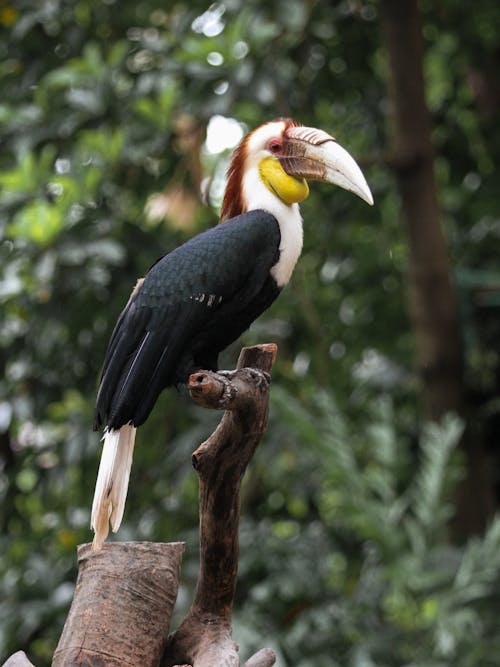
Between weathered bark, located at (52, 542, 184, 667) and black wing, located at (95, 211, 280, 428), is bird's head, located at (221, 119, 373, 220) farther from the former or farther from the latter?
weathered bark, located at (52, 542, 184, 667)

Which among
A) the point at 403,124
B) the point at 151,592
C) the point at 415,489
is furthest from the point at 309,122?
the point at 151,592

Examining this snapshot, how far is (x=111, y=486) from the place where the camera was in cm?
160

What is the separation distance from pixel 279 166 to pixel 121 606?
0.76 meters

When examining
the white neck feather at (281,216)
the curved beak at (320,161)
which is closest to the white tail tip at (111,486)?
the white neck feather at (281,216)

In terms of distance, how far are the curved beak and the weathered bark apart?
0.64 meters

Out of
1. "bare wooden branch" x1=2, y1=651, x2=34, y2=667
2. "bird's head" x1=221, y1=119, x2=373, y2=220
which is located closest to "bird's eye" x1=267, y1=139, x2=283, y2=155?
"bird's head" x1=221, y1=119, x2=373, y2=220

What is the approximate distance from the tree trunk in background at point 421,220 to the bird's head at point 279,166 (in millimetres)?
1653

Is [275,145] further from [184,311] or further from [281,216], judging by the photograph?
[184,311]

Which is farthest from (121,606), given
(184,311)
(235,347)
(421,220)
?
(421,220)

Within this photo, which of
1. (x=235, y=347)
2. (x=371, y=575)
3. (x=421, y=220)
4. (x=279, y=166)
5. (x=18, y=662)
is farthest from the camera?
(x=421, y=220)

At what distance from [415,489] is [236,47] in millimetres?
1661

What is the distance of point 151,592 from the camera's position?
5.22ft

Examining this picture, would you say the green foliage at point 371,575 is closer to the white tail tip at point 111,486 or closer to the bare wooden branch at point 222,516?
the bare wooden branch at point 222,516

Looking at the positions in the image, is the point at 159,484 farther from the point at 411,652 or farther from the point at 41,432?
the point at 411,652
